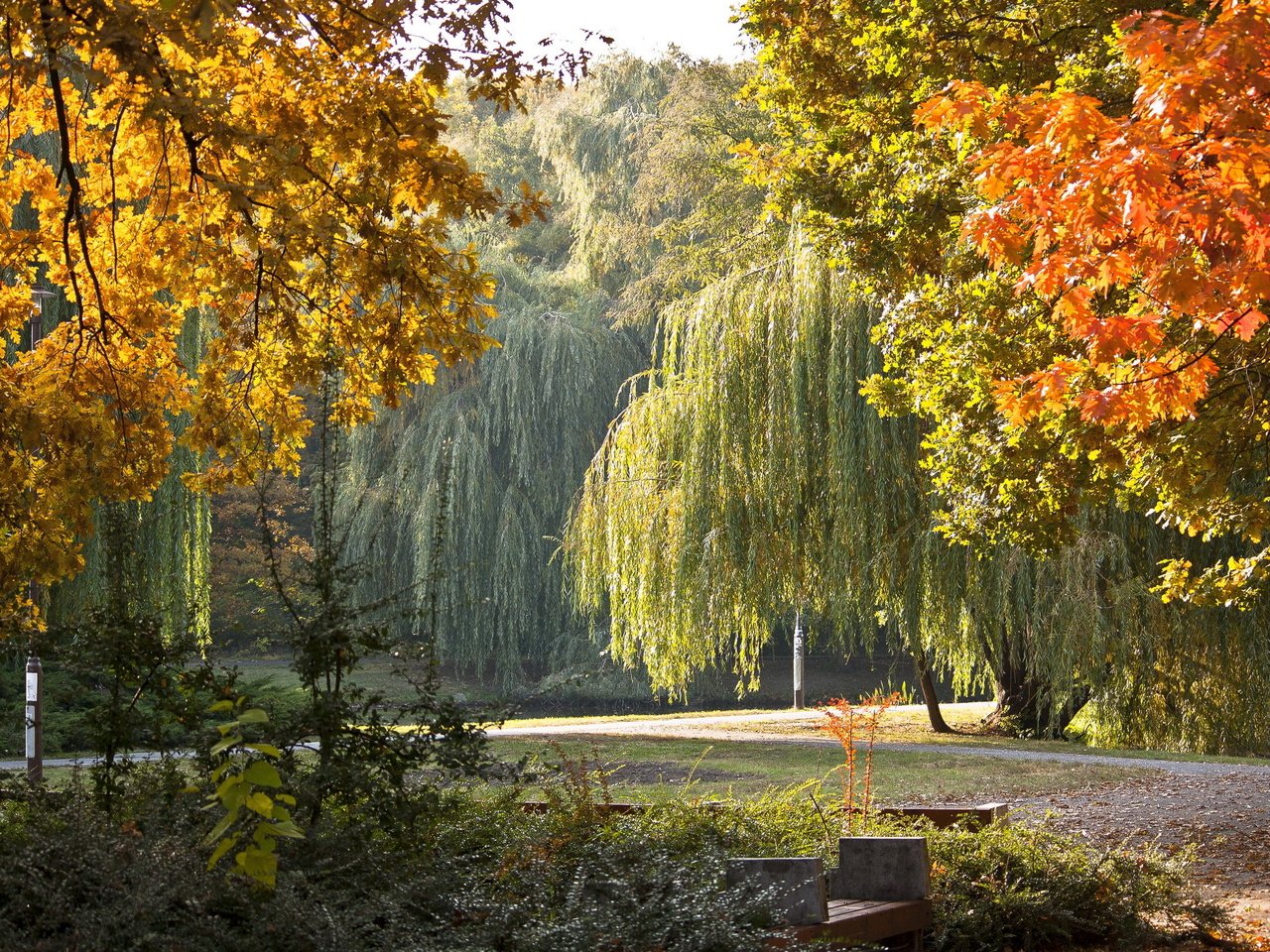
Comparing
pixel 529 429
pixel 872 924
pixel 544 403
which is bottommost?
pixel 872 924

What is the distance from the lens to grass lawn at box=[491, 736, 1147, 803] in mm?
12461

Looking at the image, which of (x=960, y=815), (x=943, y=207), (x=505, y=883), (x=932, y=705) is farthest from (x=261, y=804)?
(x=932, y=705)

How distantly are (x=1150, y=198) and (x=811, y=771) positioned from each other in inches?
363

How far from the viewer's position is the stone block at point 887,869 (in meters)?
5.95

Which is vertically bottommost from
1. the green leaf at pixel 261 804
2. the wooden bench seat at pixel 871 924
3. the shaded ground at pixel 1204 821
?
the shaded ground at pixel 1204 821

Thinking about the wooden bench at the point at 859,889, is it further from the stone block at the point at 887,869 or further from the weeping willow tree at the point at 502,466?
the weeping willow tree at the point at 502,466

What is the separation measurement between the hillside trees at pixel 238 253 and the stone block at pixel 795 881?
10.1 ft

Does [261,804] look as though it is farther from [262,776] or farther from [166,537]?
[166,537]

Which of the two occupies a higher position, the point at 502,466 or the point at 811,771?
the point at 502,466

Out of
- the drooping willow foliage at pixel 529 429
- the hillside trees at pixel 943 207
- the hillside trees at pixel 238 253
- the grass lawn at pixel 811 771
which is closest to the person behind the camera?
the hillside trees at pixel 238 253

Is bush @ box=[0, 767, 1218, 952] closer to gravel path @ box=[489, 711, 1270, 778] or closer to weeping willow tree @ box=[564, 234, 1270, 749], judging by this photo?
weeping willow tree @ box=[564, 234, 1270, 749]

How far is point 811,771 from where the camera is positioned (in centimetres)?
1393

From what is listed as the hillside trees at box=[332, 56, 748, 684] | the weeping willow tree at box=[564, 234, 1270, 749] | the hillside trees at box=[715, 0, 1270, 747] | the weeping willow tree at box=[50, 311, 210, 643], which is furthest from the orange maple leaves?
the hillside trees at box=[332, 56, 748, 684]

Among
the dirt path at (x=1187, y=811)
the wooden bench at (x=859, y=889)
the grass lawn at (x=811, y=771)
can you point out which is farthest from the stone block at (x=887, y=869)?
the grass lawn at (x=811, y=771)
